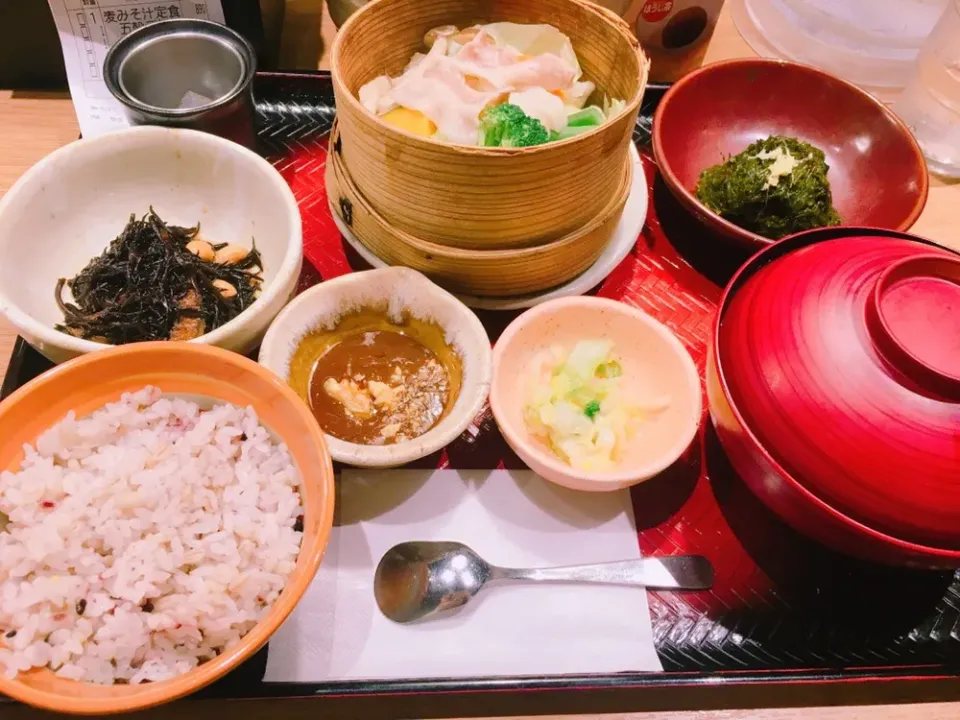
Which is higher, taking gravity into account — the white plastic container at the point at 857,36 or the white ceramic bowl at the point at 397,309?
the white plastic container at the point at 857,36

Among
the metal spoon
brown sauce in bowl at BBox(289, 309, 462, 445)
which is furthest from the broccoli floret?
the metal spoon

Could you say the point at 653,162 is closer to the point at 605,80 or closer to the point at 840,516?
the point at 605,80

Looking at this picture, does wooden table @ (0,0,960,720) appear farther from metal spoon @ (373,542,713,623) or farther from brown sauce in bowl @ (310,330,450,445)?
brown sauce in bowl @ (310,330,450,445)

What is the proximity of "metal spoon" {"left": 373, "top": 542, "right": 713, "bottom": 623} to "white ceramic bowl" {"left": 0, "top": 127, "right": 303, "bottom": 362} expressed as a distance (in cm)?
63

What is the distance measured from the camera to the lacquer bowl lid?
1287 millimetres

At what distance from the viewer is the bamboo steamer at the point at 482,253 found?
1.72 metres

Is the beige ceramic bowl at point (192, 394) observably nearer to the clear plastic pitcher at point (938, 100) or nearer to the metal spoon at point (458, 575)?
the metal spoon at point (458, 575)

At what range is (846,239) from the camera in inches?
61.9

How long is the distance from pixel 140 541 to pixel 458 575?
62cm

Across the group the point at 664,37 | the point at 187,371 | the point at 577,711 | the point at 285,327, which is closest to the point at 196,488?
the point at 187,371

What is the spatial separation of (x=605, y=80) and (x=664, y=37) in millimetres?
806

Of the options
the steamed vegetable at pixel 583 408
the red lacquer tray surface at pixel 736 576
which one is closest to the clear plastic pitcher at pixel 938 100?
the red lacquer tray surface at pixel 736 576

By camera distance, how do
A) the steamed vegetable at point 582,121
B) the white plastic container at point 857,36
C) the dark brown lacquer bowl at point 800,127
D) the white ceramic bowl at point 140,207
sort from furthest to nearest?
the white plastic container at point 857,36, the dark brown lacquer bowl at point 800,127, the steamed vegetable at point 582,121, the white ceramic bowl at point 140,207

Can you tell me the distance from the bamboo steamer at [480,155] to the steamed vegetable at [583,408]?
1.03 ft
